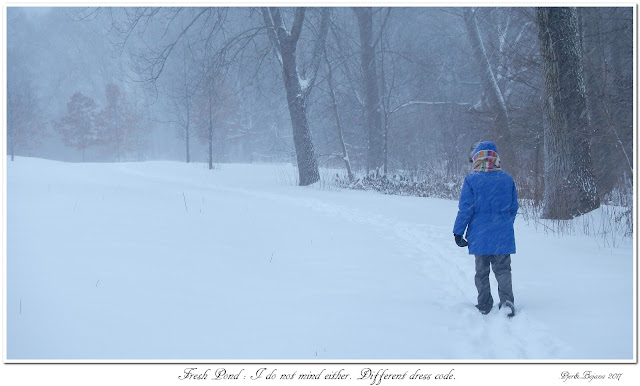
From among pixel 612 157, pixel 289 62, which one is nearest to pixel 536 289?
pixel 612 157

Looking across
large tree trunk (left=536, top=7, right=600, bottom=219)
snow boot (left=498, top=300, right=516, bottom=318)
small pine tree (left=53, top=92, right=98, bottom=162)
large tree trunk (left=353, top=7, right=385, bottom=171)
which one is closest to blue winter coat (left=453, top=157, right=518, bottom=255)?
snow boot (left=498, top=300, right=516, bottom=318)

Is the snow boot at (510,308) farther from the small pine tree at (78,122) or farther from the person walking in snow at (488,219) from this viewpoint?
the small pine tree at (78,122)

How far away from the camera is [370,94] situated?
21500mm

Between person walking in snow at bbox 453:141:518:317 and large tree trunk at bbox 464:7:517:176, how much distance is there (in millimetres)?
9363

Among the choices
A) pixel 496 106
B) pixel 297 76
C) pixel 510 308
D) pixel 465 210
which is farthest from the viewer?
pixel 297 76

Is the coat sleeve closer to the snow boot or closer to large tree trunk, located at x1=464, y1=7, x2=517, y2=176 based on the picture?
the snow boot

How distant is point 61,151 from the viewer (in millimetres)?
50594


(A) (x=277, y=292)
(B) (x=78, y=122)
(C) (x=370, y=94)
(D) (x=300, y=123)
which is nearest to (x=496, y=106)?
(D) (x=300, y=123)

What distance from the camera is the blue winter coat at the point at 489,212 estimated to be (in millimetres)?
4246

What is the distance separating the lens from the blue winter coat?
425 centimetres

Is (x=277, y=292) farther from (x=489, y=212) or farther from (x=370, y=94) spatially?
(x=370, y=94)

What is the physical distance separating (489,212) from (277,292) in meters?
1.98

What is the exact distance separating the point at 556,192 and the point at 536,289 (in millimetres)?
4037

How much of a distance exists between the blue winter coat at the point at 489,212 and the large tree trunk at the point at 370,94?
16541 millimetres
